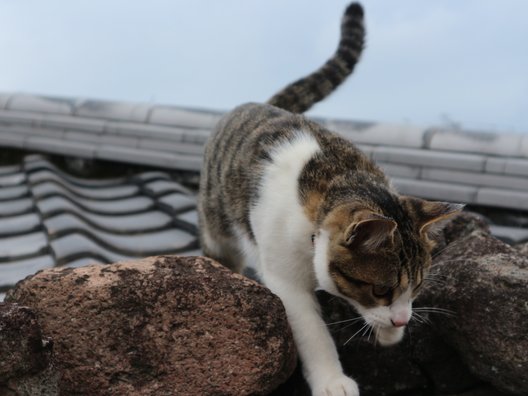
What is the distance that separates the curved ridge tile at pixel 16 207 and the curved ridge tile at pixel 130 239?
0.40m

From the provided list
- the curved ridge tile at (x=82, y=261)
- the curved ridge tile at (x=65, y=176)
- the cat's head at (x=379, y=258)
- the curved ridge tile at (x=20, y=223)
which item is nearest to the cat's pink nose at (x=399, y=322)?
the cat's head at (x=379, y=258)

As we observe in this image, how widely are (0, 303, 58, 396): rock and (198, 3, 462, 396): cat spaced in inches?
29.0

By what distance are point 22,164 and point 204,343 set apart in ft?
8.56

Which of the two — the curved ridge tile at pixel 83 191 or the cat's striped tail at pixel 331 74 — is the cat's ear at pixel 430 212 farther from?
the curved ridge tile at pixel 83 191

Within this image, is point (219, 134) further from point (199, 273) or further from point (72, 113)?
point (72, 113)

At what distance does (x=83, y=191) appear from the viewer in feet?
12.3

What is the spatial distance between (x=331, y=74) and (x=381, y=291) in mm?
1563

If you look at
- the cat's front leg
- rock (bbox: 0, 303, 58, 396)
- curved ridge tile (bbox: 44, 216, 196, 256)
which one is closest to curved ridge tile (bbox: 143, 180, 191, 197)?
curved ridge tile (bbox: 44, 216, 196, 256)

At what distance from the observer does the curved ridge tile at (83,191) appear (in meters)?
3.43

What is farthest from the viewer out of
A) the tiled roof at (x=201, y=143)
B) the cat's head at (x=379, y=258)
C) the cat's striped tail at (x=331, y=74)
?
the tiled roof at (x=201, y=143)

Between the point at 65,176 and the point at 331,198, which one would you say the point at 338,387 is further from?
the point at 65,176

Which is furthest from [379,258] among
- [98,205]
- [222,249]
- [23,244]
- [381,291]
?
[98,205]

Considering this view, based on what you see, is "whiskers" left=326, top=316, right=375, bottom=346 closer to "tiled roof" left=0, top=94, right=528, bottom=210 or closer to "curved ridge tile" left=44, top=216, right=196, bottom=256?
"curved ridge tile" left=44, top=216, right=196, bottom=256

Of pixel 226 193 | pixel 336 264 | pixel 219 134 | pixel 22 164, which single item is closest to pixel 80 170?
pixel 22 164
